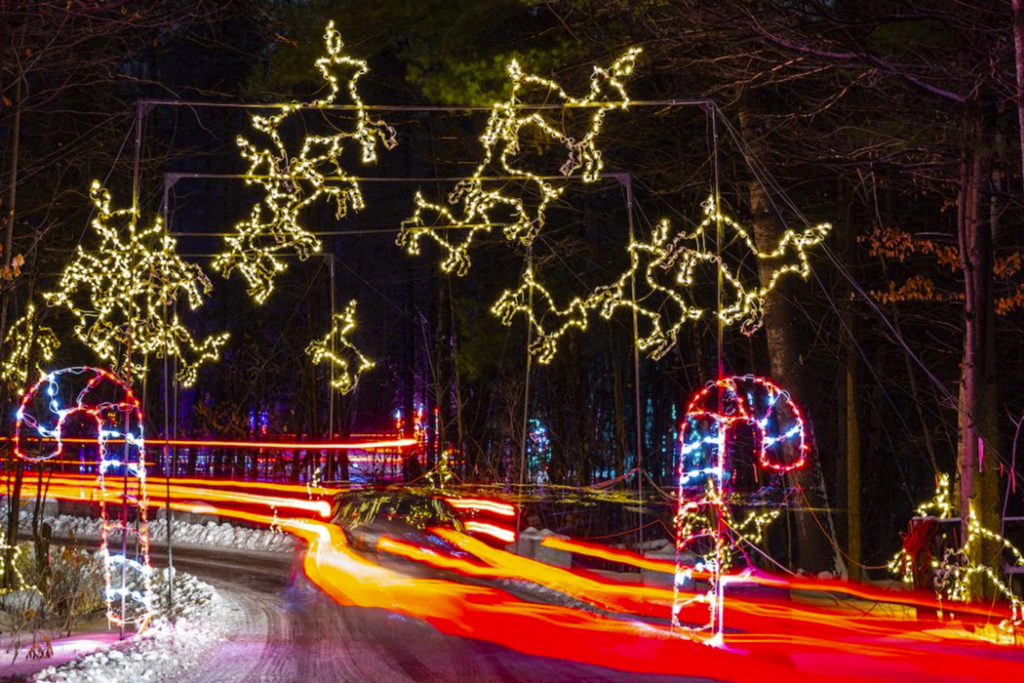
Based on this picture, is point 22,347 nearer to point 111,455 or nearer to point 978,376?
point 978,376

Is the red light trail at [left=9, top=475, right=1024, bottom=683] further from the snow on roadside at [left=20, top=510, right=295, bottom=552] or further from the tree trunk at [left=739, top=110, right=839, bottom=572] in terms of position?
the snow on roadside at [left=20, top=510, right=295, bottom=552]

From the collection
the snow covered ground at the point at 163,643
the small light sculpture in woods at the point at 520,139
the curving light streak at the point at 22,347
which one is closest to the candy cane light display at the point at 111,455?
the snow covered ground at the point at 163,643

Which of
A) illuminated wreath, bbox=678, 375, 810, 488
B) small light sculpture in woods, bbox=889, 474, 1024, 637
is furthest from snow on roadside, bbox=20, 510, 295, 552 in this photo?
small light sculpture in woods, bbox=889, 474, 1024, 637

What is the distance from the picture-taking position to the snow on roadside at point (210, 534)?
19.2m

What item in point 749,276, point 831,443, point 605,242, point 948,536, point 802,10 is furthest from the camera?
point 831,443

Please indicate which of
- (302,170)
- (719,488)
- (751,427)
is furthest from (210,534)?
(719,488)

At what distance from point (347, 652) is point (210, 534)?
1129cm

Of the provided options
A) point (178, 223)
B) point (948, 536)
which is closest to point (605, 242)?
point (948, 536)

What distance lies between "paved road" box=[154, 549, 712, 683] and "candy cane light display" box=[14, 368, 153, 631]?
1.18m

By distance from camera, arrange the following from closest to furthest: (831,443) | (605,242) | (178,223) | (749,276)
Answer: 1. (749,276)
2. (605,242)
3. (831,443)
4. (178,223)

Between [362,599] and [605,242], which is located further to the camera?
[605,242]

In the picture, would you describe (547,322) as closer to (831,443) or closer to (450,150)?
(450,150)

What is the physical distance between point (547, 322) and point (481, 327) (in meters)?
1.63

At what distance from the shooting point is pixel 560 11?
16.6m
